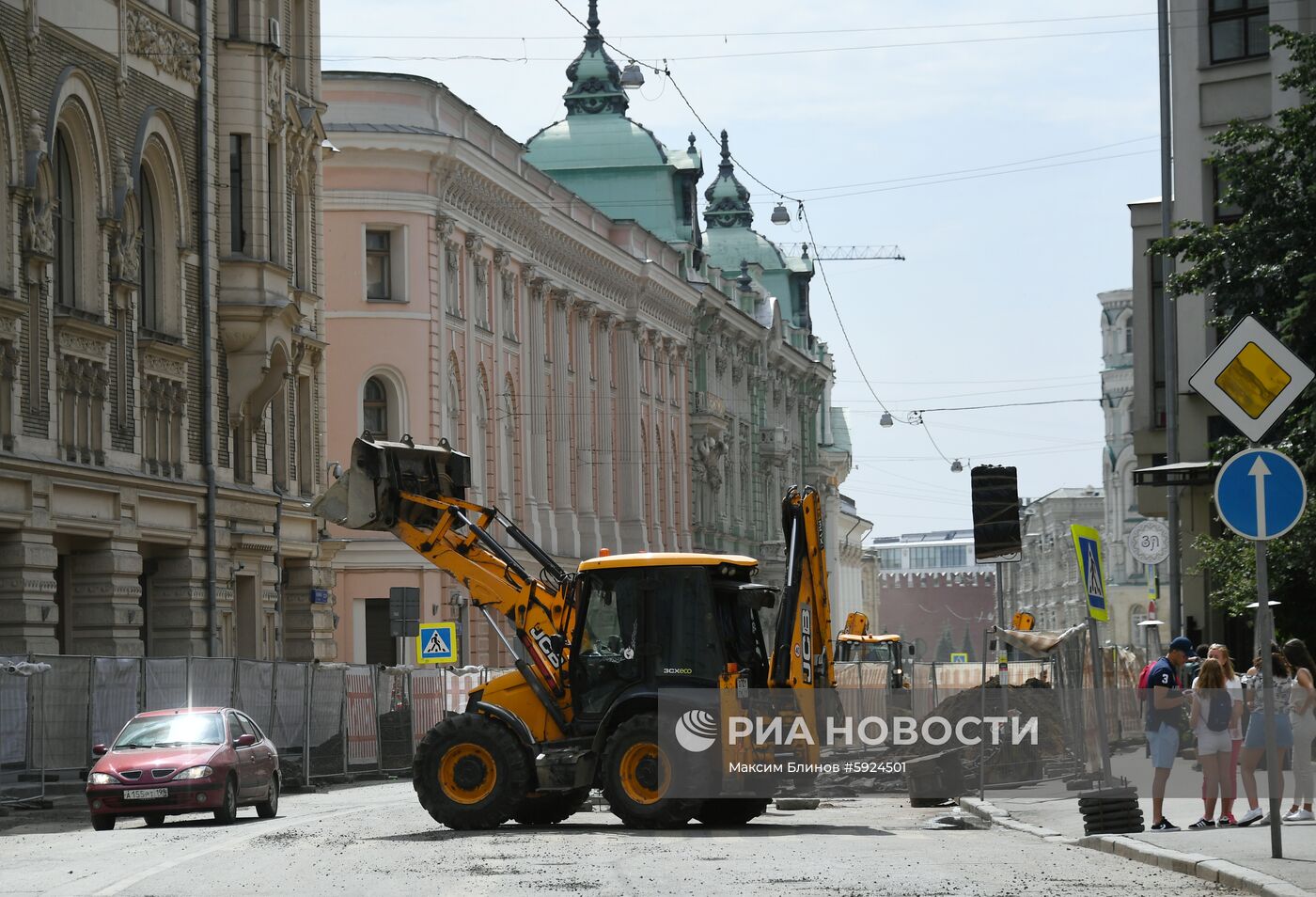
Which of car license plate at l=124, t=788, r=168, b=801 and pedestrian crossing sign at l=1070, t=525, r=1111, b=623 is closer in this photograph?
pedestrian crossing sign at l=1070, t=525, r=1111, b=623

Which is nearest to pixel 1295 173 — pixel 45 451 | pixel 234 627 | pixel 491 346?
pixel 45 451

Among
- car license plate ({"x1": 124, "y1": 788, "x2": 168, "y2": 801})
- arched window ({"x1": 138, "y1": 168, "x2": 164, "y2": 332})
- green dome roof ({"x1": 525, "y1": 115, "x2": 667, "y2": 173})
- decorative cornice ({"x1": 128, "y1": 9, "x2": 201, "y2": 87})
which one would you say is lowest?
car license plate ({"x1": 124, "y1": 788, "x2": 168, "y2": 801})

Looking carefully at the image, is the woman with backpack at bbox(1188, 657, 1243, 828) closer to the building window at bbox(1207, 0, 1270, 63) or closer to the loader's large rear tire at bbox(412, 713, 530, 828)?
the loader's large rear tire at bbox(412, 713, 530, 828)

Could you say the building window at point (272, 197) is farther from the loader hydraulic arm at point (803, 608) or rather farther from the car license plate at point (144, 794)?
the loader hydraulic arm at point (803, 608)

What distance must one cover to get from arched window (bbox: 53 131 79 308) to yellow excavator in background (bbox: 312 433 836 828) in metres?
14.1

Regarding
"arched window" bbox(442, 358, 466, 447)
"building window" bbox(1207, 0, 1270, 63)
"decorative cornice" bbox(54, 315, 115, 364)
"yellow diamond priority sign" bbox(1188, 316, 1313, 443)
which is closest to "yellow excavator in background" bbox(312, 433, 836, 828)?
"yellow diamond priority sign" bbox(1188, 316, 1313, 443)

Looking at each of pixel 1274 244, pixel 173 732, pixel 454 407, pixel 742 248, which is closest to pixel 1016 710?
pixel 1274 244

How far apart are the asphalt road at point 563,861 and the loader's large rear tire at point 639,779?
0.21 meters

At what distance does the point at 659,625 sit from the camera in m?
21.2

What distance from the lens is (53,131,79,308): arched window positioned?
34.7 metres

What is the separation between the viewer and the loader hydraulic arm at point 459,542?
21.7 meters

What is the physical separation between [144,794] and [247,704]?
949 cm

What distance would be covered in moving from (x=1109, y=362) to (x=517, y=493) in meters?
90.2

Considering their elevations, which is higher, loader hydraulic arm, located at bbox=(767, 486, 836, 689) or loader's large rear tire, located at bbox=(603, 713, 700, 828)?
loader hydraulic arm, located at bbox=(767, 486, 836, 689)
